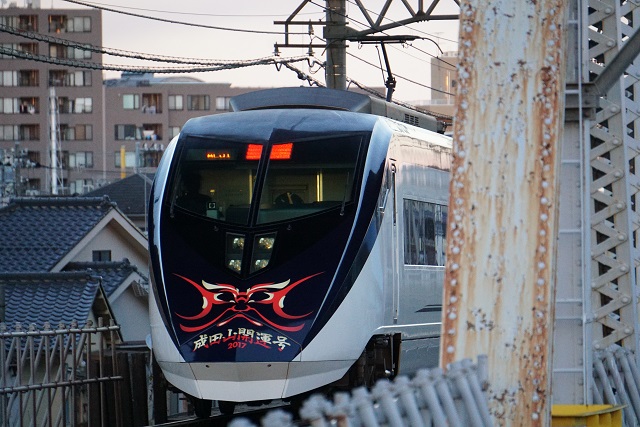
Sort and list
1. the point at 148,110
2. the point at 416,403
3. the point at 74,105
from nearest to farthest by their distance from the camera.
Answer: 1. the point at 416,403
2. the point at 74,105
3. the point at 148,110

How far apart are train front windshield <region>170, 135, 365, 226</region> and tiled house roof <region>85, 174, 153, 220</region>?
50.4 metres

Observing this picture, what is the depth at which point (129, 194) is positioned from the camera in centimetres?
6481

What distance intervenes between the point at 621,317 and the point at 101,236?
2337 cm

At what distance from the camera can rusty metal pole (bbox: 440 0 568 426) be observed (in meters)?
5.48

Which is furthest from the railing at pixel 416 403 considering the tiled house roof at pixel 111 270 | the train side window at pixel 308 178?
the tiled house roof at pixel 111 270

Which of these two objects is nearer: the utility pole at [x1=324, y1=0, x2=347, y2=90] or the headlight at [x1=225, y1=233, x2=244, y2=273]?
the headlight at [x1=225, y1=233, x2=244, y2=273]

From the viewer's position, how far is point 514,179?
5520mm

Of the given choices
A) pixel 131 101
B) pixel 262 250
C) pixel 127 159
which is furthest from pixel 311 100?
pixel 127 159

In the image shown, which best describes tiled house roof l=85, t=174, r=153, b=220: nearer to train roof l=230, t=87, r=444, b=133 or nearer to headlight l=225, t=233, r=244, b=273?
train roof l=230, t=87, r=444, b=133

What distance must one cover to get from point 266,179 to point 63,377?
283 centimetres

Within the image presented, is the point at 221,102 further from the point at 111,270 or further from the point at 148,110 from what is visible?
the point at 111,270

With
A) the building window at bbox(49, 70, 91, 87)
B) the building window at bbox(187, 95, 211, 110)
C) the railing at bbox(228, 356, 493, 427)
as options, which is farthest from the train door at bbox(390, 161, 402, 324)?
the building window at bbox(187, 95, 211, 110)

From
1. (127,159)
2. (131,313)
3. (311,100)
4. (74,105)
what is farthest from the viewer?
(127,159)

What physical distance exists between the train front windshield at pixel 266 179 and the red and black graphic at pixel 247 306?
0.75m
